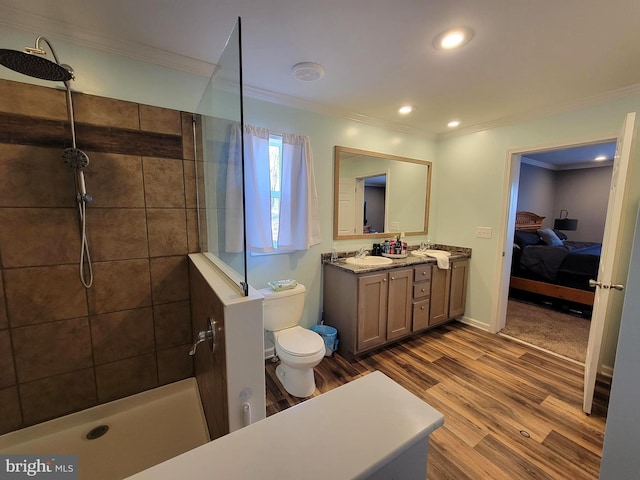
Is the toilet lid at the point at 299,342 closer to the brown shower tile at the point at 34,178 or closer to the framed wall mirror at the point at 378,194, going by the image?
the framed wall mirror at the point at 378,194

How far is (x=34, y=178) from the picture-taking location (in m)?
1.48

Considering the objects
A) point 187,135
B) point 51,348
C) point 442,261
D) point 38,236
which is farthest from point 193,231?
point 442,261

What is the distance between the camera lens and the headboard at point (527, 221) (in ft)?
17.4

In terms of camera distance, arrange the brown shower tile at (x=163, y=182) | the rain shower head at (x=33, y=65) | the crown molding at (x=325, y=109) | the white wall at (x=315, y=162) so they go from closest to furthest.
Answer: the rain shower head at (x=33, y=65), the brown shower tile at (x=163, y=182), the crown molding at (x=325, y=109), the white wall at (x=315, y=162)

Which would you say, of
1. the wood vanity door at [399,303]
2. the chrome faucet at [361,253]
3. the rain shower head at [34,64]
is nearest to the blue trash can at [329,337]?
the wood vanity door at [399,303]

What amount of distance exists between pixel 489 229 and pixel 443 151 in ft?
3.78

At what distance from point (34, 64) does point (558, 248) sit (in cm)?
544

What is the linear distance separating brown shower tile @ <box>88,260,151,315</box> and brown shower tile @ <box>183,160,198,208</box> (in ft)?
1.65

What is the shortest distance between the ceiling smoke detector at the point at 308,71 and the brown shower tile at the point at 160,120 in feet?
2.88

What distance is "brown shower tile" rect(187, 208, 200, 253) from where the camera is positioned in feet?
6.34

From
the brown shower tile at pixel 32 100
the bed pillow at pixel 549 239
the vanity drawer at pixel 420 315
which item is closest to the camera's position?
the brown shower tile at pixel 32 100

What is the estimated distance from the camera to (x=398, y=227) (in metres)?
3.26

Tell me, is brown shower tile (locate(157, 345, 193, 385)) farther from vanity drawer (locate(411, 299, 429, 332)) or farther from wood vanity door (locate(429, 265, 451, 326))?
wood vanity door (locate(429, 265, 451, 326))

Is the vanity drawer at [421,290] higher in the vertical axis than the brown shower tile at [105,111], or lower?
lower
